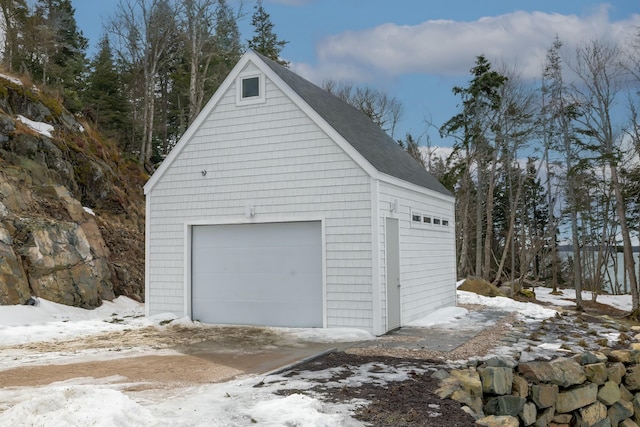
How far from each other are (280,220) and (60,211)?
662 centimetres

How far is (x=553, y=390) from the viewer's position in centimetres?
680

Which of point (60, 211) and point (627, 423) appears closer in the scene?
point (627, 423)

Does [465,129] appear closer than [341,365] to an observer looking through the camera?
No

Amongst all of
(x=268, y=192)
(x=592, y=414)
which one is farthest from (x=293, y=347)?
(x=592, y=414)

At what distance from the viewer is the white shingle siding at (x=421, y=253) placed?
34.9 feet

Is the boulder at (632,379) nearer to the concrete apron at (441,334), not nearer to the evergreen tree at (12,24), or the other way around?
the concrete apron at (441,334)

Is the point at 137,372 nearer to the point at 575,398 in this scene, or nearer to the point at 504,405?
the point at 504,405

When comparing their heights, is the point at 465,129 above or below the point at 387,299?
above

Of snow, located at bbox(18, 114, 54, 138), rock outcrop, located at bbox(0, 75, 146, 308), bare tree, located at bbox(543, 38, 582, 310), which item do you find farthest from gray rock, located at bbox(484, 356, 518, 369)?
bare tree, located at bbox(543, 38, 582, 310)

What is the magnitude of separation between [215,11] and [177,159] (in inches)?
615

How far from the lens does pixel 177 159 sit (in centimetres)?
1163

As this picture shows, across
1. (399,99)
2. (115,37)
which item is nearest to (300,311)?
(115,37)

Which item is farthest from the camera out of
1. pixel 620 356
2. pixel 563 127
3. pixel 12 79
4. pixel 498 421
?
pixel 563 127

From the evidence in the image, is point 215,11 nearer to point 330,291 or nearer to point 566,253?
point 330,291
